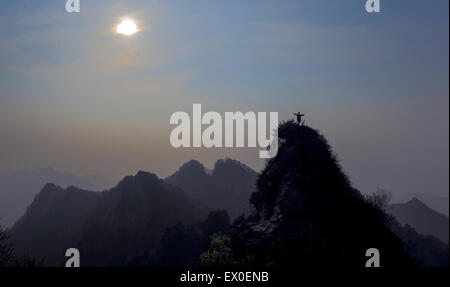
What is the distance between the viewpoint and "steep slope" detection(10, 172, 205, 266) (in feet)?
507

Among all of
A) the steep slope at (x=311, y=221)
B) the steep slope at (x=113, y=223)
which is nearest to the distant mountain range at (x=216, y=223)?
the steep slope at (x=311, y=221)

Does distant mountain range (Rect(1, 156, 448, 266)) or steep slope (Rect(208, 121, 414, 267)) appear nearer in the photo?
steep slope (Rect(208, 121, 414, 267))

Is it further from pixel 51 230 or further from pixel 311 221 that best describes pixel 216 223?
pixel 51 230

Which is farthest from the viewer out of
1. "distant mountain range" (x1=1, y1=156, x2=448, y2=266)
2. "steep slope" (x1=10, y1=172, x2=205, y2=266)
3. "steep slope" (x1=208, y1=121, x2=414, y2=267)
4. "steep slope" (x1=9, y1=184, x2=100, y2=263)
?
"steep slope" (x1=9, y1=184, x2=100, y2=263)

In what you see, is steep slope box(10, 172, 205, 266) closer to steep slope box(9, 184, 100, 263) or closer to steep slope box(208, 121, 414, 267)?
steep slope box(9, 184, 100, 263)

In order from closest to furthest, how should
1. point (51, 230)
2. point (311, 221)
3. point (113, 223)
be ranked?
point (311, 221)
point (113, 223)
point (51, 230)

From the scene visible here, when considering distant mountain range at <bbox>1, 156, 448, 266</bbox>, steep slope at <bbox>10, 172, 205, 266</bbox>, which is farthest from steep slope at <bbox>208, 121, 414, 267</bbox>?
steep slope at <bbox>10, 172, 205, 266</bbox>

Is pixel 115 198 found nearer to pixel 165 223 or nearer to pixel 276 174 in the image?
pixel 165 223

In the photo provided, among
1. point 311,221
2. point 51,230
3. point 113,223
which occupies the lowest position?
point 51,230

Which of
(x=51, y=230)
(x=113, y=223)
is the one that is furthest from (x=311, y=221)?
(x=51, y=230)

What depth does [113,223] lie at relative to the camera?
547 feet

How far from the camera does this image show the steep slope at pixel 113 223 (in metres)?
154

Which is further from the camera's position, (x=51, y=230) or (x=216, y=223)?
(x=51, y=230)
